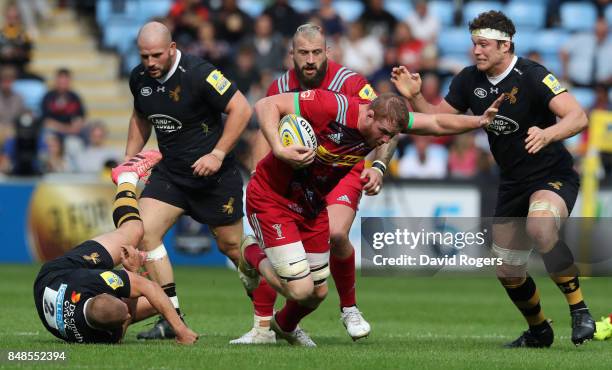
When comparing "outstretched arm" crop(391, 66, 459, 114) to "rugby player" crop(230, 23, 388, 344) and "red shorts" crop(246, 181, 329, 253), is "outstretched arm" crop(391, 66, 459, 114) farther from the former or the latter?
"red shorts" crop(246, 181, 329, 253)

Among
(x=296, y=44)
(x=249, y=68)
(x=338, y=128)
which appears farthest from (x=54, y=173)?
(x=338, y=128)

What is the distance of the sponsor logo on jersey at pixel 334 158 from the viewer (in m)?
9.05

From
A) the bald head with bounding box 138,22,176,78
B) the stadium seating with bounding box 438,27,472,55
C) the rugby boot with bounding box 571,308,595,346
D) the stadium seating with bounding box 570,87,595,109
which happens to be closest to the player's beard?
the bald head with bounding box 138,22,176,78

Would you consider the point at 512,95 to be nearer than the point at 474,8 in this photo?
Yes

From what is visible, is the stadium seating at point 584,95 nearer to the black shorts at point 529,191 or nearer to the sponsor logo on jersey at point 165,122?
the black shorts at point 529,191

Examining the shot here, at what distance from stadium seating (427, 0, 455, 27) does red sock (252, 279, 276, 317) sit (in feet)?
50.7

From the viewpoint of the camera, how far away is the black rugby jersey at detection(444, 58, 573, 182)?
32.3 feet

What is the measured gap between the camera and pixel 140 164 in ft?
33.7

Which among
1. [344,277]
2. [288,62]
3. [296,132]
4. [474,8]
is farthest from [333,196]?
[474,8]

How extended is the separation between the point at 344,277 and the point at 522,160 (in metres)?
1.75

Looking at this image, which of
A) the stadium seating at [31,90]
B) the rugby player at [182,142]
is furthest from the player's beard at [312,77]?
the stadium seating at [31,90]

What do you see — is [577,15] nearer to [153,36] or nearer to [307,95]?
[153,36]

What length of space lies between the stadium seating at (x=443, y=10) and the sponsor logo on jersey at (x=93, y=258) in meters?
16.4

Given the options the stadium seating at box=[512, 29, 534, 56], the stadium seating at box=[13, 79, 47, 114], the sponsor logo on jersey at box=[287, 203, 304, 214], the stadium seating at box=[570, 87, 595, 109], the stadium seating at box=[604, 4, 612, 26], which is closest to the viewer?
the sponsor logo on jersey at box=[287, 203, 304, 214]
